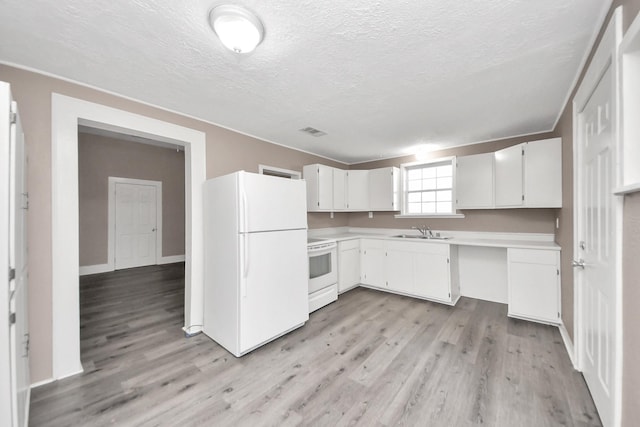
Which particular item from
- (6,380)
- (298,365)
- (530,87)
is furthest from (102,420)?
(530,87)

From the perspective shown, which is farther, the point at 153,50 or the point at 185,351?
the point at 185,351

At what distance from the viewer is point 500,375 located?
1.97 m

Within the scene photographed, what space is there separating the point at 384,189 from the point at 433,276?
1637 millimetres

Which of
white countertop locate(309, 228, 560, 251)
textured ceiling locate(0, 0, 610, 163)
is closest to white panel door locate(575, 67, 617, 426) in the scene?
textured ceiling locate(0, 0, 610, 163)

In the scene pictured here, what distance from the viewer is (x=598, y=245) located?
1.55 meters

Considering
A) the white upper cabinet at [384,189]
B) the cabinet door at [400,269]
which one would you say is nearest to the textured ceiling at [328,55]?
the white upper cabinet at [384,189]

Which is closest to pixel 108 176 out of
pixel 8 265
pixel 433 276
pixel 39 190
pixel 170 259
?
pixel 170 259

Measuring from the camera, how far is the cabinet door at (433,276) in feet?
11.2

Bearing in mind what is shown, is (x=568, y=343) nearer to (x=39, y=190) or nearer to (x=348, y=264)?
(x=348, y=264)

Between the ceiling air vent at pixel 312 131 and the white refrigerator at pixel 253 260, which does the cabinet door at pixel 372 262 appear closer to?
the white refrigerator at pixel 253 260

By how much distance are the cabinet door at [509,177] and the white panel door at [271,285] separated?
2.64 m

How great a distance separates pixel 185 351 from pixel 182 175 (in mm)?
5043

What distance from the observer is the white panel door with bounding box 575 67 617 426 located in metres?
1.34

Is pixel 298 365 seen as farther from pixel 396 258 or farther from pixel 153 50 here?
pixel 153 50
